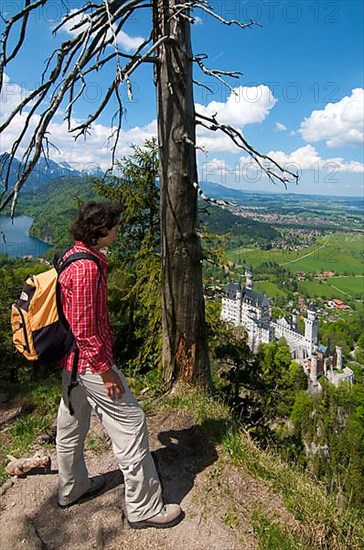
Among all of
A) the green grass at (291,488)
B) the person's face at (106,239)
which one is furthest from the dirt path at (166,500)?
the person's face at (106,239)

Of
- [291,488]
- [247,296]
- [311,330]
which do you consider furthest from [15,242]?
[311,330]

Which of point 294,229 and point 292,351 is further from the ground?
point 294,229

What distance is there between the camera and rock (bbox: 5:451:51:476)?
294 cm

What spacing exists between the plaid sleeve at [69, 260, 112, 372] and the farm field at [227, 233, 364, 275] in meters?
96.7

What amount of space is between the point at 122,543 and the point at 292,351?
191 feet

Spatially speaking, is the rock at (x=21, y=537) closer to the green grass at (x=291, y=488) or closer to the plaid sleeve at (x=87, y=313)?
the plaid sleeve at (x=87, y=313)

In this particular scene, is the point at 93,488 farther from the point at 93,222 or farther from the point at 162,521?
the point at 93,222

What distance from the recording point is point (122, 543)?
240 centimetres

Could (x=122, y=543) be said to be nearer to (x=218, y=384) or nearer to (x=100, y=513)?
(x=100, y=513)

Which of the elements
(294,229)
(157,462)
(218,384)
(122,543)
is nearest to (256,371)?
(218,384)

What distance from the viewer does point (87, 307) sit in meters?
2.17

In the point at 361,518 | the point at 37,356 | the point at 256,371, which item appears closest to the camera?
the point at 37,356

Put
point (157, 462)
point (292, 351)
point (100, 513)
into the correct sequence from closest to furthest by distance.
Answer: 1. point (100, 513)
2. point (157, 462)
3. point (292, 351)

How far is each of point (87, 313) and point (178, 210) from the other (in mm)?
1796
